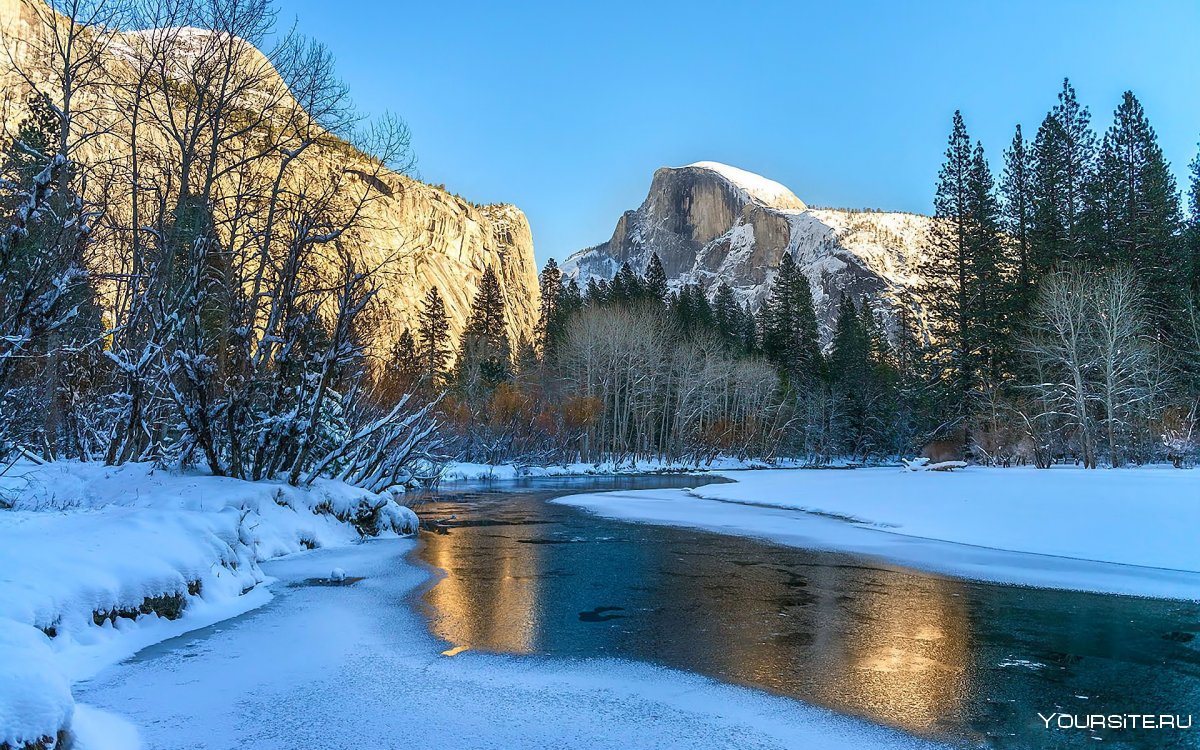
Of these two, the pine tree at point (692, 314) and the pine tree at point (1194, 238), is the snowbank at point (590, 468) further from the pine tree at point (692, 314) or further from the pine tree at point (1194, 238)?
the pine tree at point (1194, 238)

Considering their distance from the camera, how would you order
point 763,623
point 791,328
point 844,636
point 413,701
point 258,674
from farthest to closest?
point 791,328
point 763,623
point 844,636
point 258,674
point 413,701

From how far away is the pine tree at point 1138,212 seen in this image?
125 feet

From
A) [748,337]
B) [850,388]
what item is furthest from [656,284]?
[850,388]

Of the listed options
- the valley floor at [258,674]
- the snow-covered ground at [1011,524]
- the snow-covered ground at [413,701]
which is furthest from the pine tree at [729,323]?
the snow-covered ground at [413,701]

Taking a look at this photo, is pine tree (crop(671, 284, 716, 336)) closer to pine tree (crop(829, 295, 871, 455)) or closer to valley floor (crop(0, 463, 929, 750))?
pine tree (crop(829, 295, 871, 455))

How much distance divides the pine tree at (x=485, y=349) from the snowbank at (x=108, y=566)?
4455cm

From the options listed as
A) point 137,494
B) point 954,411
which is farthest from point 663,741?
point 954,411

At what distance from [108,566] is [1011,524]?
15796 mm

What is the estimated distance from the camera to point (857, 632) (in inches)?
283

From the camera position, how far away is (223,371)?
49.0ft

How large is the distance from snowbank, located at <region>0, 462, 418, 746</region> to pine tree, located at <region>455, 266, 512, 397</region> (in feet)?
146

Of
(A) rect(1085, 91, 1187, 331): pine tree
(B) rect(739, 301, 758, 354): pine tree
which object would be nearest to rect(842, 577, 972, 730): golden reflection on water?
(A) rect(1085, 91, 1187, 331): pine tree

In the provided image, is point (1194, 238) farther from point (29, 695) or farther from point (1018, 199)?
point (29, 695)

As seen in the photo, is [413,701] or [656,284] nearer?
[413,701]
